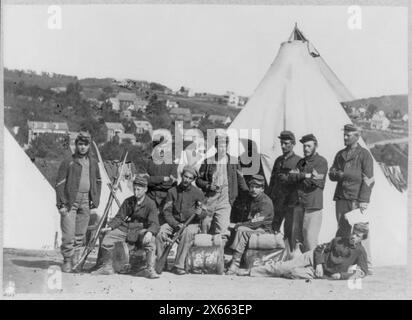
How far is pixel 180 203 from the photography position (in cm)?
564

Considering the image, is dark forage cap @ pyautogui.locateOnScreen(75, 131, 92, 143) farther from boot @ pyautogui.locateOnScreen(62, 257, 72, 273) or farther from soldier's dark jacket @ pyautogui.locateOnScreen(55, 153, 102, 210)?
boot @ pyautogui.locateOnScreen(62, 257, 72, 273)

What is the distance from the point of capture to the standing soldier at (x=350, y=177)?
5688mm

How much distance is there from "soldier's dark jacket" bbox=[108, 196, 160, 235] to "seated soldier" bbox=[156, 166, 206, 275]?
9 centimetres

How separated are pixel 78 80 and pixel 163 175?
3.51 ft

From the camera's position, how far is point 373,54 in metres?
5.76

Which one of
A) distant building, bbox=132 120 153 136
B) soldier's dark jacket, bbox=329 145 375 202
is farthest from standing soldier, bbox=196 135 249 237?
soldier's dark jacket, bbox=329 145 375 202

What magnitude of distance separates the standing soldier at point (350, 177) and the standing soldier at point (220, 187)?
78 centimetres

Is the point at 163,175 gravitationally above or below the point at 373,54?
below

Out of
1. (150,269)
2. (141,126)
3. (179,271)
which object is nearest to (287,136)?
(141,126)

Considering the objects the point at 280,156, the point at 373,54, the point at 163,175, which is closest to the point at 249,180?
the point at 280,156

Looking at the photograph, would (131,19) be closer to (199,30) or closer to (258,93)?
(199,30)

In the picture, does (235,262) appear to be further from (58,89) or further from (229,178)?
(58,89)

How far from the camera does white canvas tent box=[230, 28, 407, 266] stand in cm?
571
